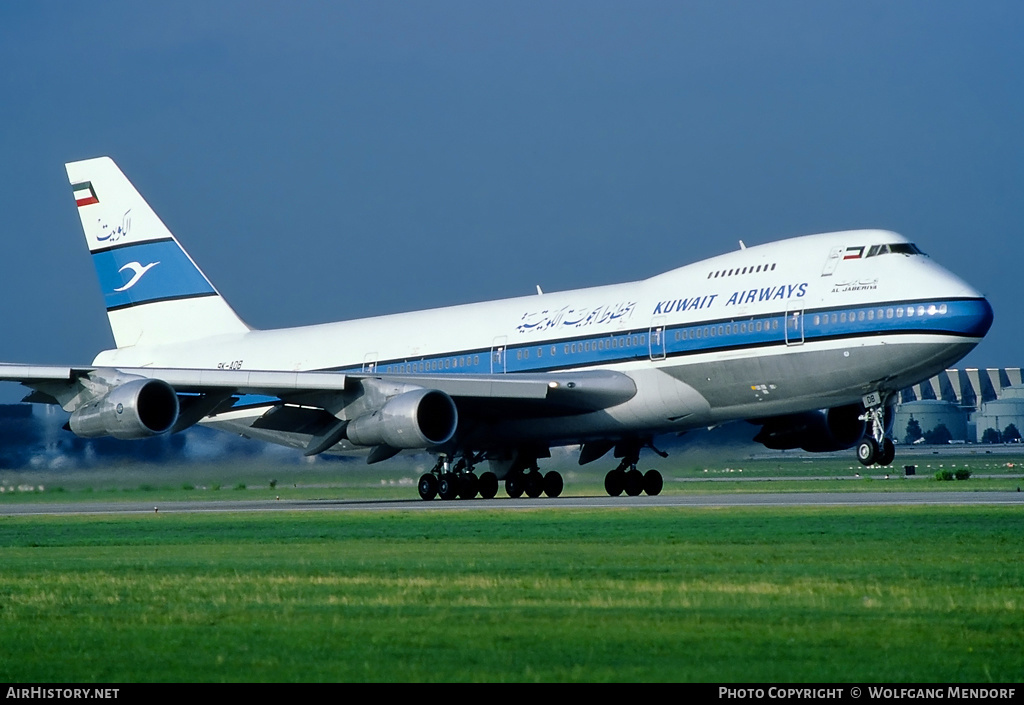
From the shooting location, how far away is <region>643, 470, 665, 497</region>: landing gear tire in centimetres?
3466

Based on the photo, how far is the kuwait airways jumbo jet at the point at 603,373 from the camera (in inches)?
1120

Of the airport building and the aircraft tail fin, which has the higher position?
the aircraft tail fin

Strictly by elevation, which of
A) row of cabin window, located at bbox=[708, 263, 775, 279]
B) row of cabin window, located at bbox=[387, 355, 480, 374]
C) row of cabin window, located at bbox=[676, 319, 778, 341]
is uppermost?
row of cabin window, located at bbox=[708, 263, 775, 279]

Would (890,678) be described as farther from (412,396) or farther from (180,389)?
(180,389)

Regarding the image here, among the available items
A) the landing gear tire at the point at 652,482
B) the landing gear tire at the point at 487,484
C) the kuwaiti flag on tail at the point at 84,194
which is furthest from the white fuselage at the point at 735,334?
the kuwaiti flag on tail at the point at 84,194

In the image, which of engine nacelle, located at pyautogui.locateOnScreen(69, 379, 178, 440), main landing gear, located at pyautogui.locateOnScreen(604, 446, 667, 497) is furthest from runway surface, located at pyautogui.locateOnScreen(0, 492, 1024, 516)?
engine nacelle, located at pyautogui.locateOnScreen(69, 379, 178, 440)

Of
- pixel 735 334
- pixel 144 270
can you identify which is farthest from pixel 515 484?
pixel 144 270

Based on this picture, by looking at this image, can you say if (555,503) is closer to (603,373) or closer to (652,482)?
(603,373)

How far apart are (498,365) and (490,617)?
22.7m

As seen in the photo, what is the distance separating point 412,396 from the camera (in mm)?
30531

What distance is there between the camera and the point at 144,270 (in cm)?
4159

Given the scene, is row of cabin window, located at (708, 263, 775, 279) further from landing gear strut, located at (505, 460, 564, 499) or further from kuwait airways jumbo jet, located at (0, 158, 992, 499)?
landing gear strut, located at (505, 460, 564, 499)

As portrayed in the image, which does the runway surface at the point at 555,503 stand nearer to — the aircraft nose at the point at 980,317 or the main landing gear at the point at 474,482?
the main landing gear at the point at 474,482

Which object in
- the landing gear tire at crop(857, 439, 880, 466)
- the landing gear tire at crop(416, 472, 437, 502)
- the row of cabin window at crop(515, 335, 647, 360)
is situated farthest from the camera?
the landing gear tire at crop(416, 472, 437, 502)
